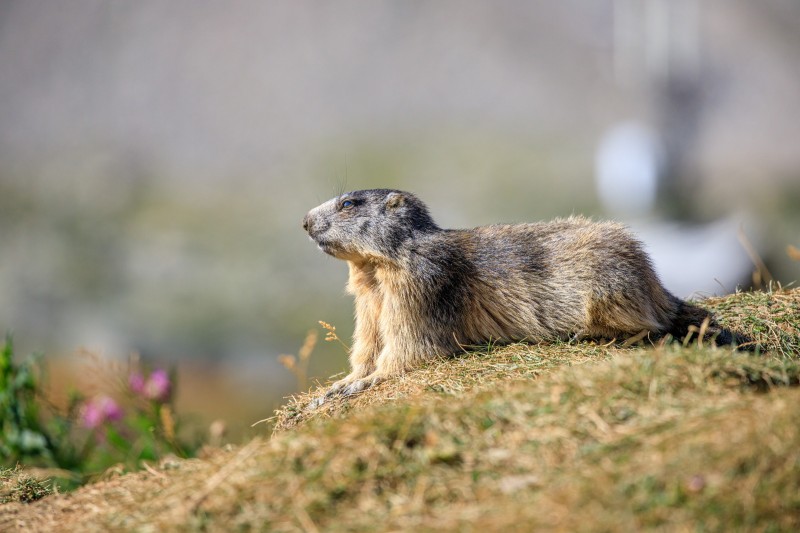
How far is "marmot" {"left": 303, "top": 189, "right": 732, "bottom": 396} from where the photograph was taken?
6.77 meters

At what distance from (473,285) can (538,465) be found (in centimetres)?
347

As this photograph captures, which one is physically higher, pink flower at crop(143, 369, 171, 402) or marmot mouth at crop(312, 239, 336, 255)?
marmot mouth at crop(312, 239, 336, 255)

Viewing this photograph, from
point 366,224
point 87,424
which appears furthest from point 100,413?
point 366,224

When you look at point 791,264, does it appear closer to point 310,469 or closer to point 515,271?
point 515,271

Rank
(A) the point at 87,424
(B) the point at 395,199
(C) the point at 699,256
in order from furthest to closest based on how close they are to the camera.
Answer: (C) the point at 699,256
(A) the point at 87,424
(B) the point at 395,199

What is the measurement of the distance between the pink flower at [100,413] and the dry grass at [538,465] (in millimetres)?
3756

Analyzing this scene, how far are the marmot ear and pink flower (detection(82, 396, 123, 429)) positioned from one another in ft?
12.6

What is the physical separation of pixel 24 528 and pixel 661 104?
19550mm

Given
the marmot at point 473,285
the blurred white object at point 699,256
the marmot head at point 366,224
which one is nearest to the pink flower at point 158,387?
the marmot at point 473,285

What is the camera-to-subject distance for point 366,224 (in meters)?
7.06

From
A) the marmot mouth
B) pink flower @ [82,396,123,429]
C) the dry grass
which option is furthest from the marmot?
pink flower @ [82,396,123,429]

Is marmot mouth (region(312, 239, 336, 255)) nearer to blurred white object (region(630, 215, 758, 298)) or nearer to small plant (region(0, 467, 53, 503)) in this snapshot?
small plant (region(0, 467, 53, 503))

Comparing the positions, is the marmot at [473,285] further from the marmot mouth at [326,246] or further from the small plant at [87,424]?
the small plant at [87,424]

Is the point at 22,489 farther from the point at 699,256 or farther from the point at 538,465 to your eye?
the point at 699,256
